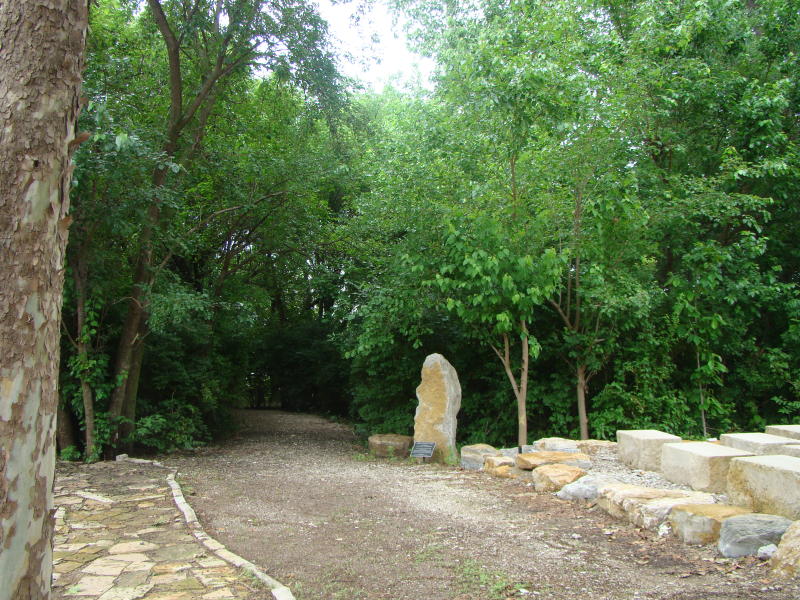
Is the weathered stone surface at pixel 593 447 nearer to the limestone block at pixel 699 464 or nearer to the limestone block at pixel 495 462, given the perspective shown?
the limestone block at pixel 495 462

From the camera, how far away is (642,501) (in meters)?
4.59

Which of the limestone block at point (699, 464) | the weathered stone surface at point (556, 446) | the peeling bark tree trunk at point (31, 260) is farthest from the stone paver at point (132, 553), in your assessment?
the weathered stone surface at point (556, 446)

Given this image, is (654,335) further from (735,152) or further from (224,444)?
(224,444)

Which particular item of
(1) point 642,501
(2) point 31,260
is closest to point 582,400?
(1) point 642,501

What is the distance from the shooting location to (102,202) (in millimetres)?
7289

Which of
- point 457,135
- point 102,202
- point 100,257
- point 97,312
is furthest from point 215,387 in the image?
point 457,135

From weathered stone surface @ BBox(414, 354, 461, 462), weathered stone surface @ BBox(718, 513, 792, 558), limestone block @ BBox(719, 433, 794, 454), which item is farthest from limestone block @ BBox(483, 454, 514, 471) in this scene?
weathered stone surface @ BBox(718, 513, 792, 558)

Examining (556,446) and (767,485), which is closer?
(767,485)

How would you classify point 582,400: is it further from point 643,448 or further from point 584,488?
point 584,488

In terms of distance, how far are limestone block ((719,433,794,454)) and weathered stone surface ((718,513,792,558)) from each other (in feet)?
6.05

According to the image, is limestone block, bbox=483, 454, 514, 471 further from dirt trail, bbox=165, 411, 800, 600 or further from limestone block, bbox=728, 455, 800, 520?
limestone block, bbox=728, 455, 800, 520

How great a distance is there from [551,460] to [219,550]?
3.91 meters

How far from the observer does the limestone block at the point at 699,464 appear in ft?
16.7

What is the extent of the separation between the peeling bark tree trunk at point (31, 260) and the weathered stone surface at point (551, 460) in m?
5.21
